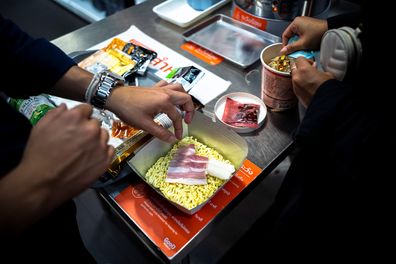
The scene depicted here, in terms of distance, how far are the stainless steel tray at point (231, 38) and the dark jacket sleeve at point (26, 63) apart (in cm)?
59

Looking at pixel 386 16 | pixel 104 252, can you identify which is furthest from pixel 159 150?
pixel 104 252

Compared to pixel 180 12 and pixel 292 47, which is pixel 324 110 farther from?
pixel 180 12

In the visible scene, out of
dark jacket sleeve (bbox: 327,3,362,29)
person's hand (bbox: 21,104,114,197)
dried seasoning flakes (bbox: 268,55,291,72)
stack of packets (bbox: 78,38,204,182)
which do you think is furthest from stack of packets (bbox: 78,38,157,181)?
dark jacket sleeve (bbox: 327,3,362,29)

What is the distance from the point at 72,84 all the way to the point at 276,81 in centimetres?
53

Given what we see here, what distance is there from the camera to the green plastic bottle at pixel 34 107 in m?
0.81

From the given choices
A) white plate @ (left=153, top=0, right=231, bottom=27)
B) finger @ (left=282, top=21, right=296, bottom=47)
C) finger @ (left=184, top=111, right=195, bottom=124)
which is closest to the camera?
finger @ (left=184, top=111, right=195, bottom=124)

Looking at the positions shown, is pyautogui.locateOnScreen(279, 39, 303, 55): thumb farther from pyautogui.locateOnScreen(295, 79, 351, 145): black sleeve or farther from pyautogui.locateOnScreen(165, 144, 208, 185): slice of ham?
pyautogui.locateOnScreen(165, 144, 208, 185): slice of ham

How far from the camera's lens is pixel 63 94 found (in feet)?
2.50

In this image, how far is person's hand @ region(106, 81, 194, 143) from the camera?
717 mm

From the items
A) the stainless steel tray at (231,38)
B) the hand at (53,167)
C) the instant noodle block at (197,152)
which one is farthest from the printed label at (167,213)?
the stainless steel tray at (231,38)

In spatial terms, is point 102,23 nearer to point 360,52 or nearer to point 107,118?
point 107,118

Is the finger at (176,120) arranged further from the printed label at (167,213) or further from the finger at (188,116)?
the printed label at (167,213)

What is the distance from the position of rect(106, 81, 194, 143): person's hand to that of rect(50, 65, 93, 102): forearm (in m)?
0.08

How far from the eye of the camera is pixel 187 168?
0.75m
